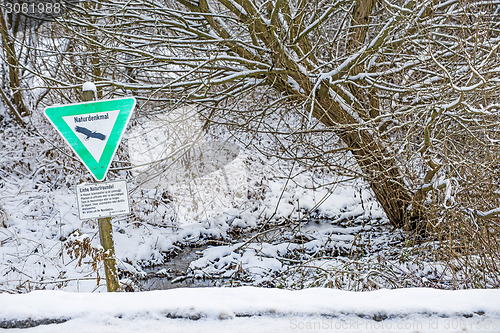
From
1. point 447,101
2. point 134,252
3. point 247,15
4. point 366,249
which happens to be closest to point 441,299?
point 447,101

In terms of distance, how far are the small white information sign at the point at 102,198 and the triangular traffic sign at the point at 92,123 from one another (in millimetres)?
105

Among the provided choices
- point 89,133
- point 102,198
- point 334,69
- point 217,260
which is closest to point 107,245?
point 102,198

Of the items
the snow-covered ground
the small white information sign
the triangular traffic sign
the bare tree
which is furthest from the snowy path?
the bare tree

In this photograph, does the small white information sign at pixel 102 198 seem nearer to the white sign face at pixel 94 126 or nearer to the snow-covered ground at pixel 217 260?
the white sign face at pixel 94 126

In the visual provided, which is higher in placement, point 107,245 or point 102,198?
point 102,198

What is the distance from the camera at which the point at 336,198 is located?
32.7ft

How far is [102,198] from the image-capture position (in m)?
3.10

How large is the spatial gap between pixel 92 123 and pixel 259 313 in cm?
179

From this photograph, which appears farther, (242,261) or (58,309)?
(242,261)

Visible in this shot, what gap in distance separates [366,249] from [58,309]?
4967 millimetres

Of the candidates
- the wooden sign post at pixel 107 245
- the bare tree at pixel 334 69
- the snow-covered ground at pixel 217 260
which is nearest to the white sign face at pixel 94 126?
the wooden sign post at pixel 107 245

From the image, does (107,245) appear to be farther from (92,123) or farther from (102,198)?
(92,123)

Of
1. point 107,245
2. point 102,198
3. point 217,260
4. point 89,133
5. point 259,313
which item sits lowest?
point 217,260

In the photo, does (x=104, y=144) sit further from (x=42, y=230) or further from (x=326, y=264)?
(x=42, y=230)
